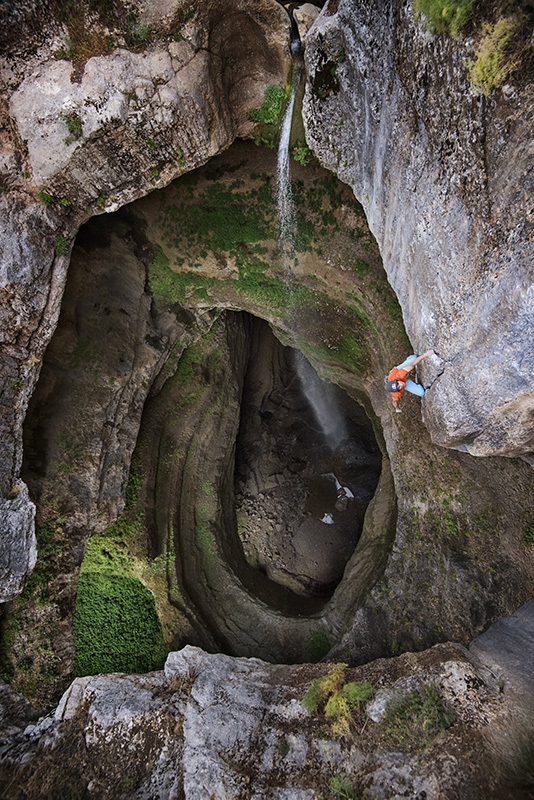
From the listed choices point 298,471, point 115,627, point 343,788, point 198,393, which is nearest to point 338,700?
point 343,788

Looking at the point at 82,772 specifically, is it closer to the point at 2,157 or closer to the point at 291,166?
the point at 2,157

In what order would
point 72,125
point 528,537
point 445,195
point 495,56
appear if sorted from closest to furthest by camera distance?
point 495,56 → point 445,195 → point 72,125 → point 528,537

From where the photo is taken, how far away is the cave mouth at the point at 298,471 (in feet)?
39.4

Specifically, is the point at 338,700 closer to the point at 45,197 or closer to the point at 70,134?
the point at 45,197

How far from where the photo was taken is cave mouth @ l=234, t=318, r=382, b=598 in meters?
12.0

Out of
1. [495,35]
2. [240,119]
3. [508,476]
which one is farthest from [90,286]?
[508,476]

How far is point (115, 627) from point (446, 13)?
10.4 metres

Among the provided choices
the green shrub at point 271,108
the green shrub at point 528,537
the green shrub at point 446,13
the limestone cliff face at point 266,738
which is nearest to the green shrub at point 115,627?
the limestone cliff face at point 266,738

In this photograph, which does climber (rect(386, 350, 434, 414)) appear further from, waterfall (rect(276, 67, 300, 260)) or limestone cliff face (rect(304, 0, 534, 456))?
waterfall (rect(276, 67, 300, 260))

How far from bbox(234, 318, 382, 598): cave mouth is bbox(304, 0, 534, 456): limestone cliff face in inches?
274

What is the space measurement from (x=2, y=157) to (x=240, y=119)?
4.22m

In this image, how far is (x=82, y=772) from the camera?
5426 mm

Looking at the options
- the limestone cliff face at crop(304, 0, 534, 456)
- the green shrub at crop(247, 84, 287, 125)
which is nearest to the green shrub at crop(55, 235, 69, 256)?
the green shrub at crop(247, 84, 287, 125)

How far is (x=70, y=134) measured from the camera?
20.2ft
